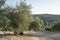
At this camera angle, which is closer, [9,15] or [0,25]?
[0,25]

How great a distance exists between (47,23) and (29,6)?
77.5 ft

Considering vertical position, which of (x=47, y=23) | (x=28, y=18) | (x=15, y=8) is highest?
(x=15, y=8)

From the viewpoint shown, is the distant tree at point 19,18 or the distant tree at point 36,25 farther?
the distant tree at point 36,25

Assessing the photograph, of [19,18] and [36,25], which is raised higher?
[19,18]

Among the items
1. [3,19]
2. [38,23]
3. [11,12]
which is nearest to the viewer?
[3,19]

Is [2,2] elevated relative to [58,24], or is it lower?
elevated

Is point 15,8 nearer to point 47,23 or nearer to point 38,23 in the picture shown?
point 38,23

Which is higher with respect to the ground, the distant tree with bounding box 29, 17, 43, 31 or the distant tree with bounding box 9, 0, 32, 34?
the distant tree with bounding box 9, 0, 32, 34

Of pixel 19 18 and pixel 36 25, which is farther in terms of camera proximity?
pixel 36 25

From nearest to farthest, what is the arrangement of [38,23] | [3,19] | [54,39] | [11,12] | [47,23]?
[3,19] < [54,39] < [11,12] < [38,23] < [47,23]

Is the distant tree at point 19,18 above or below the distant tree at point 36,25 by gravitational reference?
above

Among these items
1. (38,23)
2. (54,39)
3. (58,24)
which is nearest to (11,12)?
(54,39)

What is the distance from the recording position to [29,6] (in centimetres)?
1931

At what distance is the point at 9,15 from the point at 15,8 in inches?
42.1
